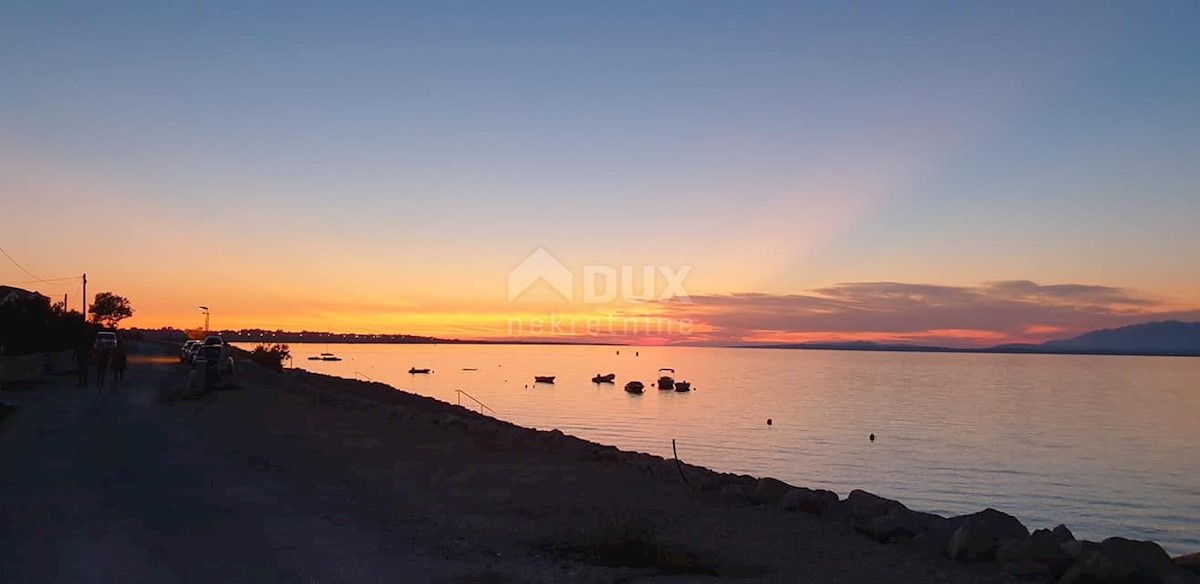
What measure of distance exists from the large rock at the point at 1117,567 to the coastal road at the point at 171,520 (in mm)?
6252

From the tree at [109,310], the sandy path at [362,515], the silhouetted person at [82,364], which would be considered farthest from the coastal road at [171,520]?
the tree at [109,310]

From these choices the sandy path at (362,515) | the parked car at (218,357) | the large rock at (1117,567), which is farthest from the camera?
the parked car at (218,357)

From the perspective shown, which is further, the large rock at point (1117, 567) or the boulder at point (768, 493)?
the boulder at point (768, 493)

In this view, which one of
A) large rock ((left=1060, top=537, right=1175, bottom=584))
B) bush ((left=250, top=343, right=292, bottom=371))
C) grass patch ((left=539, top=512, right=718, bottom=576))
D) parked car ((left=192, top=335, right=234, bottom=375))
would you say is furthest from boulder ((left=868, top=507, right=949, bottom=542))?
bush ((left=250, top=343, right=292, bottom=371))

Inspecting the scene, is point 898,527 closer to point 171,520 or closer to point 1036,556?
point 1036,556

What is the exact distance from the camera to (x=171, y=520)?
11.0m

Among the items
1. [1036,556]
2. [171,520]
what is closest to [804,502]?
[1036,556]

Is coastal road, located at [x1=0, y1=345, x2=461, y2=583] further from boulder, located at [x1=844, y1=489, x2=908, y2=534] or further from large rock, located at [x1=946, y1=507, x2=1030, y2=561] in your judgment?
boulder, located at [x1=844, y1=489, x2=908, y2=534]

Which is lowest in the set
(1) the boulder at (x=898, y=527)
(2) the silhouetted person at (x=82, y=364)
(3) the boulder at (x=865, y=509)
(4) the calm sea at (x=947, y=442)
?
(4) the calm sea at (x=947, y=442)

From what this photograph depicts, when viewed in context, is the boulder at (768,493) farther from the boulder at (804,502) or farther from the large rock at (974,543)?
the large rock at (974,543)

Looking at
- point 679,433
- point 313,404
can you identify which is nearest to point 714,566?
point 313,404

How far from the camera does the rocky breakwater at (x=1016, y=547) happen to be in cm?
888

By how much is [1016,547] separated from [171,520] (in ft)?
32.9

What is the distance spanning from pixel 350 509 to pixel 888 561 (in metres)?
7.08
